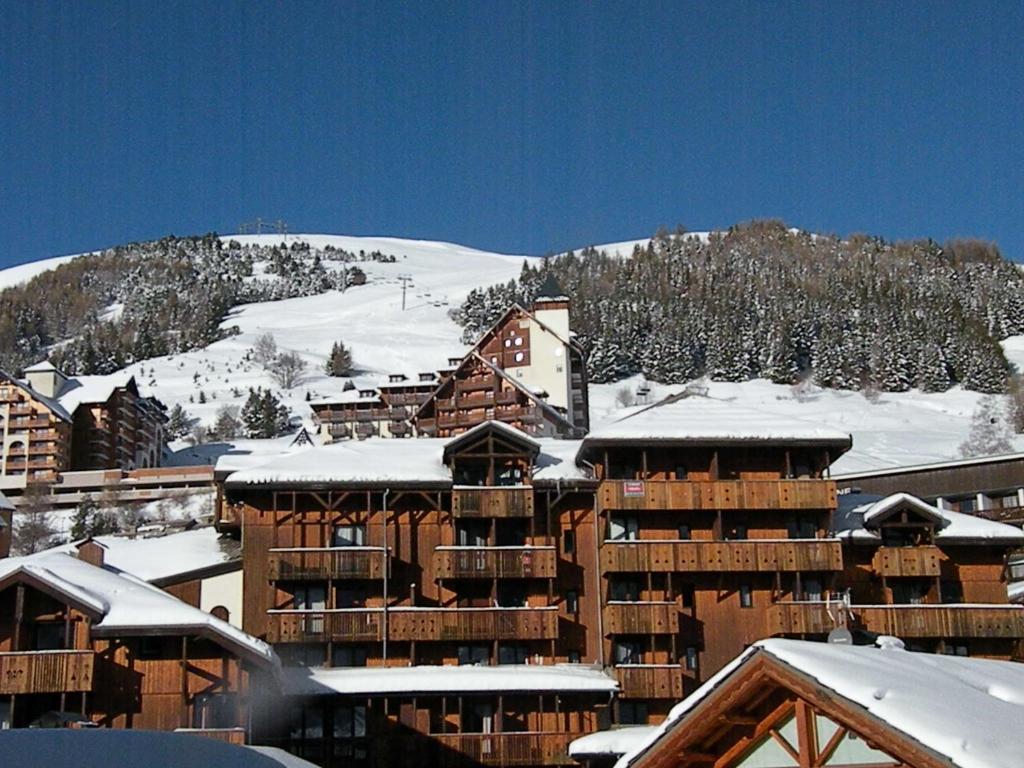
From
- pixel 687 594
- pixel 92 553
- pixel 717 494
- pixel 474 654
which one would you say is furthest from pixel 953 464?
pixel 92 553

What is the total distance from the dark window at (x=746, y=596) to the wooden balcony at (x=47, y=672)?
21.2m

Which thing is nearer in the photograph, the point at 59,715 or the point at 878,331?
the point at 59,715

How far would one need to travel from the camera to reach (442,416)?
314 ft

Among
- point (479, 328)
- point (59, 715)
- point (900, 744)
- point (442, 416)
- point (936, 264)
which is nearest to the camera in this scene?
point (900, 744)

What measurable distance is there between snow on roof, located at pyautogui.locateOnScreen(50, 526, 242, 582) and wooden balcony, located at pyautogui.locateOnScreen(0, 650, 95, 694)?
838 cm

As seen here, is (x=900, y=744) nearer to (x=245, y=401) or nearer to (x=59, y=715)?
(x=59, y=715)

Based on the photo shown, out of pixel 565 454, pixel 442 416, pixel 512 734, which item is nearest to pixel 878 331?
pixel 442 416

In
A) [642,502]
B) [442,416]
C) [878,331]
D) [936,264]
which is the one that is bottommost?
[642,502]

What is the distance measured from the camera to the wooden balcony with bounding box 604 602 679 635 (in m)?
40.5

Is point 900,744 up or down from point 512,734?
up

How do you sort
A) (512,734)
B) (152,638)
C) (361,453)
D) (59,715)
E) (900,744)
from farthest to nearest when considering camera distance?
1. (361,453)
2. (512,734)
3. (152,638)
4. (59,715)
5. (900,744)

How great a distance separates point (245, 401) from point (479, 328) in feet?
122

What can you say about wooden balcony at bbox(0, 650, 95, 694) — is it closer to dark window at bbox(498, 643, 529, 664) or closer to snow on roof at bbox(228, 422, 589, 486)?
snow on roof at bbox(228, 422, 589, 486)

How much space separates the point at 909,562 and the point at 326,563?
19827 mm
